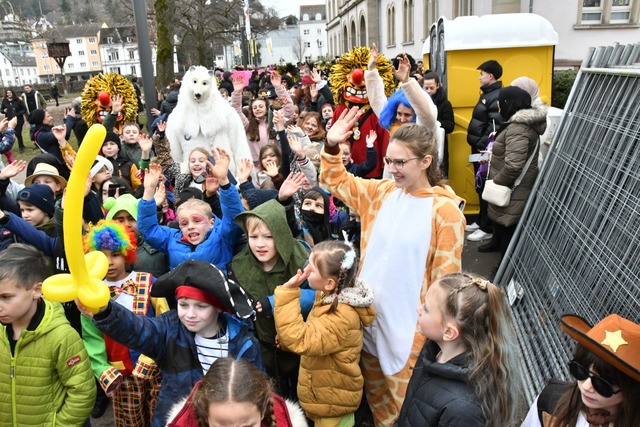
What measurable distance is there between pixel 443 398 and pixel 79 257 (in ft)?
4.54

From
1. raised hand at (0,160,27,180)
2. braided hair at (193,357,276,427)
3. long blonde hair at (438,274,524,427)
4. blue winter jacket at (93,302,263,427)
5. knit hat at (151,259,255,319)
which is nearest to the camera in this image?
braided hair at (193,357,276,427)

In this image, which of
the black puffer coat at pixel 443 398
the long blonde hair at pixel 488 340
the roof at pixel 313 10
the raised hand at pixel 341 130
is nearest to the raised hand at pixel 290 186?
the raised hand at pixel 341 130

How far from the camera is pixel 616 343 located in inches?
63.7

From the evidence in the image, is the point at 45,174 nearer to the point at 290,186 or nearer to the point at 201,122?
the point at 201,122

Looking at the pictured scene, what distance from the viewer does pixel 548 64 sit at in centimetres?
659

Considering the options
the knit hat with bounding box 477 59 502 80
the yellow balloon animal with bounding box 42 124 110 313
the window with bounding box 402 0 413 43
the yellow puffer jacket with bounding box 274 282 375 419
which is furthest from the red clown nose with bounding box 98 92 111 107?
the window with bounding box 402 0 413 43

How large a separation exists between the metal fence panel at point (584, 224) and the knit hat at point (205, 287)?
Answer: 1.91 metres

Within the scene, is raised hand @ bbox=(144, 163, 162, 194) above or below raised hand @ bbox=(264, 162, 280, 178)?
above

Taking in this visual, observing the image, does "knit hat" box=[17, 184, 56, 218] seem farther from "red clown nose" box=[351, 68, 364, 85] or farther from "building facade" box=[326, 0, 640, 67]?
"building facade" box=[326, 0, 640, 67]

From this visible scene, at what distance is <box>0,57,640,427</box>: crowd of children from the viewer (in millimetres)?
1883

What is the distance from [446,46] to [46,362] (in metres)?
5.84

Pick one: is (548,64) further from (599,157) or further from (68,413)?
(68,413)

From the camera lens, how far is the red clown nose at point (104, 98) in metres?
6.98

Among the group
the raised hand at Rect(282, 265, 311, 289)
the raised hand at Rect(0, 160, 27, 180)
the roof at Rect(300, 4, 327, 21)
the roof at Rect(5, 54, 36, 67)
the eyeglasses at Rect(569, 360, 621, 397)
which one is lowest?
the eyeglasses at Rect(569, 360, 621, 397)
